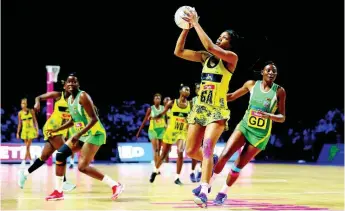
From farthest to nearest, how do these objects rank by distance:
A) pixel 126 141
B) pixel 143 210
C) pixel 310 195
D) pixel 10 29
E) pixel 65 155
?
pixel 10 29 → pixel 126 141 → pixel 310 195 → pixel 65 155 → pixel 143 210

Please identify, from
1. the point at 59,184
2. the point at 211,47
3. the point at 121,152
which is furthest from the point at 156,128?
the point at 211,47

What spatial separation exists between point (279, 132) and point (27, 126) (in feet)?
35.7

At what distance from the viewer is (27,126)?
69.6 ft

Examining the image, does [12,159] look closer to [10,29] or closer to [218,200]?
[10,29]

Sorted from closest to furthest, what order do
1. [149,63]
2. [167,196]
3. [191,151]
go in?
[191,151] < [167,196] < [149,63]

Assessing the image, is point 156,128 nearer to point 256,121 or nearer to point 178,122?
point 178,122

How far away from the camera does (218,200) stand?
349 inches

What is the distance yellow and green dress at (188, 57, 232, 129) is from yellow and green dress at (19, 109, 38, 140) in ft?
44.7

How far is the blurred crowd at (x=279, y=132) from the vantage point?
82.3 feet

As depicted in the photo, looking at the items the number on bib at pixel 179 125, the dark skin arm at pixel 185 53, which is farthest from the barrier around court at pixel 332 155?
the dark skin arm at pixel 185 53

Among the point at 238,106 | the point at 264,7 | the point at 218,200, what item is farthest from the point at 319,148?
the point at 218,200

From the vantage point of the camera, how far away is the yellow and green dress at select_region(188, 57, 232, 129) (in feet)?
26.7

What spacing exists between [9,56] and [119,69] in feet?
17.6

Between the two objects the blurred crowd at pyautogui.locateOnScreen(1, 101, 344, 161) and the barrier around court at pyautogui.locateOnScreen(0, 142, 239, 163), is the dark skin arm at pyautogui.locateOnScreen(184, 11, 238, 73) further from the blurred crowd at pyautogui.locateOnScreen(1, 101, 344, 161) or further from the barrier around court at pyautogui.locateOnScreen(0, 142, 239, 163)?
the blurred crowd at pyautogui.locateOnScreen(1, 101, 344, 161)
